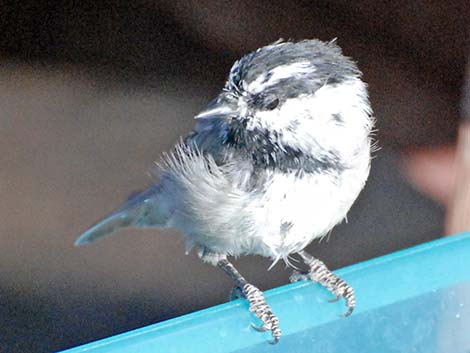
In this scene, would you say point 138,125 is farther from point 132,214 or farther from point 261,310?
point 261,310

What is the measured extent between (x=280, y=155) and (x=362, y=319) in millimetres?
318

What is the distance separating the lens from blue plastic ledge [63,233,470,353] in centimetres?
137

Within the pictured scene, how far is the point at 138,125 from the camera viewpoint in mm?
2703

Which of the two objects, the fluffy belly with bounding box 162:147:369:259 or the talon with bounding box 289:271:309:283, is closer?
the fluffy belly with bounding box 162:147:369:259

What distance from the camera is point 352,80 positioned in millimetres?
1527

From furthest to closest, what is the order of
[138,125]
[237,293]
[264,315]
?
[138,125], [237,293], [264,315]

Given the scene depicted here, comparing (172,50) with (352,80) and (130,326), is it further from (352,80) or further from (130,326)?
Result: (352,80)

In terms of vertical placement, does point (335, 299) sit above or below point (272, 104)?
below

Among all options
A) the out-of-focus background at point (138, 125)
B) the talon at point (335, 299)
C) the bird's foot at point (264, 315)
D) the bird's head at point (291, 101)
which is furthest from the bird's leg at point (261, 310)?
the out-of-focus background at point (138, 125)

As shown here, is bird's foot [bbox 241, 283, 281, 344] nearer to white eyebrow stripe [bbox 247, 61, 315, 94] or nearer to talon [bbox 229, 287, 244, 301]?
talon [bbox 229, 287, 244, 301]

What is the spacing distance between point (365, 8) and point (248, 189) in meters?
1.31

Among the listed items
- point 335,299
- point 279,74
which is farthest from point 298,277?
point 279,74

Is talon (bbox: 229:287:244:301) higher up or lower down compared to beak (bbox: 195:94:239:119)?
lower down

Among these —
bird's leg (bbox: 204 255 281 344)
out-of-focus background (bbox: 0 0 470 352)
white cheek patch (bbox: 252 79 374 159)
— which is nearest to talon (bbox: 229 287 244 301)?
bird's leg (bbox: 204 255 281 344)
